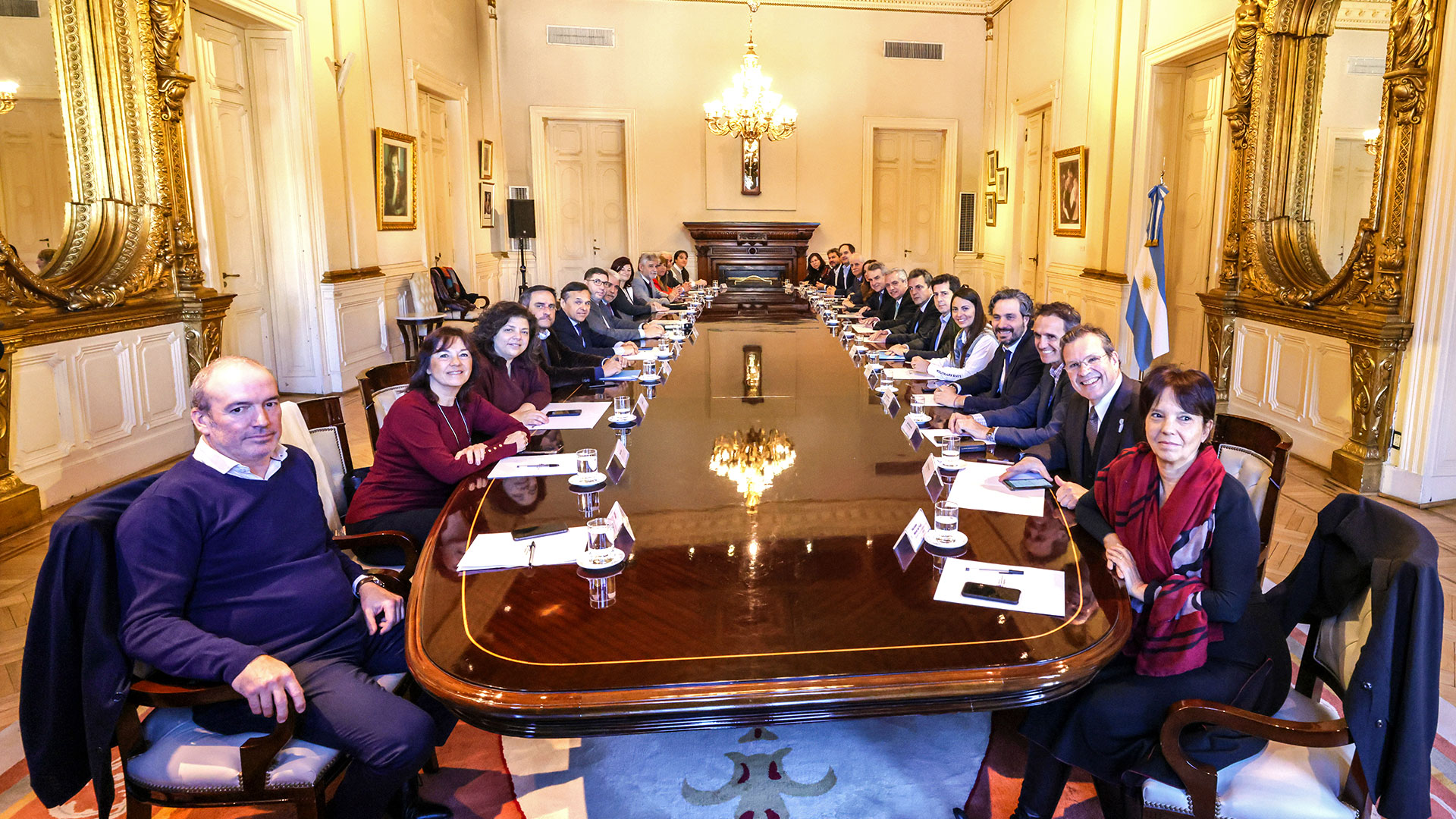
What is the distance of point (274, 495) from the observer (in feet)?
6.63

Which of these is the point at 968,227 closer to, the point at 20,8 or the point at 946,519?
the point at 20,8

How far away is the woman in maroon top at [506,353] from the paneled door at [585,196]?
28.2 feet

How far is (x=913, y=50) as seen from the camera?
12.0m

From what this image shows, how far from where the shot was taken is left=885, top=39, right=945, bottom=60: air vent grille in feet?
39.3

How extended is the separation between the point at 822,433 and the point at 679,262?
8983 mm

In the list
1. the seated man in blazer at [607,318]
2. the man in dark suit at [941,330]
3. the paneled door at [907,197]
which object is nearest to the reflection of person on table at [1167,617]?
the man in dark suit at [941,330]

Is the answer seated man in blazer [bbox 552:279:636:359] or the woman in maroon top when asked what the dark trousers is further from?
seated man in blazer [bbox 552:279:636:359]

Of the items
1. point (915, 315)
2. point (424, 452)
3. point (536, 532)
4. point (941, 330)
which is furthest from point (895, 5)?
point (536, 532)

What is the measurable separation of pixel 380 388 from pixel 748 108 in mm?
7003

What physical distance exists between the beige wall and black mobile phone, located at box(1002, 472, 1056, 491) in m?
10.2

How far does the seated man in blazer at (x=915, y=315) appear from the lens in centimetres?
645

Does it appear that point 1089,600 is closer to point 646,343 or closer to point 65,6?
point 646,343

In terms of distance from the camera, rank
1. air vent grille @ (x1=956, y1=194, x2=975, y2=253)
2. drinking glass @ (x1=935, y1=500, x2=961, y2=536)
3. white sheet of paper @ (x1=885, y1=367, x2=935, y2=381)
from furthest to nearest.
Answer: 1. air vent grille @ (x1=956, y1=194, x2=975, y2=253)
2. white sheet of paper @ (x1=885, y1=367, x2=935, y2=381)
3. drinking glass @ (x1=935, y1=500, x2=961, y2=536)

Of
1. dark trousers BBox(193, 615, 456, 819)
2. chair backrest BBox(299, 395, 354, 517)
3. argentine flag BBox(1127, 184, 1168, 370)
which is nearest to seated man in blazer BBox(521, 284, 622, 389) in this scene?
chair backrest BBox(299, 395, 354, 517)
